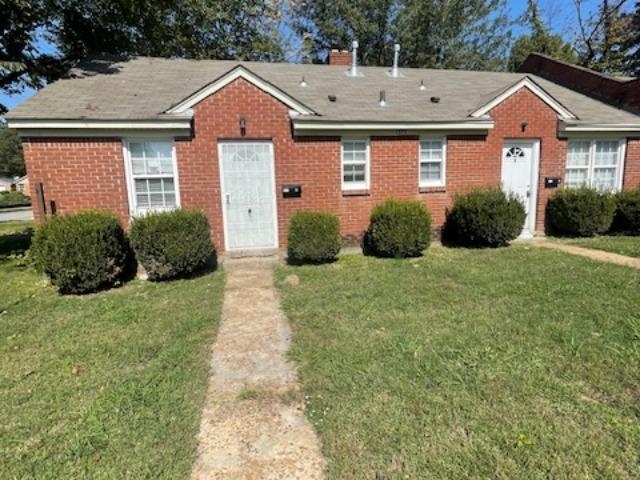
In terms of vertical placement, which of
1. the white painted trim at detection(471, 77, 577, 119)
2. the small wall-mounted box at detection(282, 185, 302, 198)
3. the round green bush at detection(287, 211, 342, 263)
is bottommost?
the round green bush at detection(287, 211, 342, 263)

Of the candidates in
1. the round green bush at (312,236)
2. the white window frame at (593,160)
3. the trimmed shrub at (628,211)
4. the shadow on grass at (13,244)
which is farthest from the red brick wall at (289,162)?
the shadow on grass at (13,244)

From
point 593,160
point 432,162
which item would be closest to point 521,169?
point 593,160

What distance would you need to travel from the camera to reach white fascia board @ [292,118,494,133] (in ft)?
27.1

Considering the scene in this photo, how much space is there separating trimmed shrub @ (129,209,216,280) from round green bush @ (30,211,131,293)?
19.6 inches

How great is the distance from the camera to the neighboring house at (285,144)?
7.46 metres

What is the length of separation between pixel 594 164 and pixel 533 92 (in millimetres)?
2888

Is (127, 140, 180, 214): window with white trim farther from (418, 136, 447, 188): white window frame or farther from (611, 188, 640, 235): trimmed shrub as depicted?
(611, 188, 640, 235): trimmed shrub

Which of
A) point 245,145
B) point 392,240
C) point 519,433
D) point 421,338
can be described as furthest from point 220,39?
point 519,433

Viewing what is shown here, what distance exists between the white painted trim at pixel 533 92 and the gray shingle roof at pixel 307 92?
210 mm

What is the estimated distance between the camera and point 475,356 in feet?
12.4

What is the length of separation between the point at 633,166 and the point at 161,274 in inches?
497

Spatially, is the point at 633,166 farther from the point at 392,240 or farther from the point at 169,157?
→ the point at 169,157

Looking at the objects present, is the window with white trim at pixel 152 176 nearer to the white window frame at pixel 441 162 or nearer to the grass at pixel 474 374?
the grass at pixel 474 374

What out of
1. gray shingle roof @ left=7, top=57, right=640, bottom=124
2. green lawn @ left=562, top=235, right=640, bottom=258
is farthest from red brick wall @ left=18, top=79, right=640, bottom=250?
green lawn @ left=562, top=235, right=640, bottom=258
